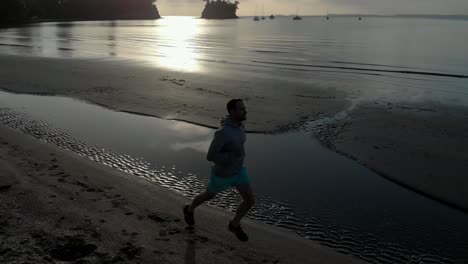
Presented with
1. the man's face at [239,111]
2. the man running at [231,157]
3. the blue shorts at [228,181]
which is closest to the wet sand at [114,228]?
the man running at [231,157]

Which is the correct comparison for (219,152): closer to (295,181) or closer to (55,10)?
(295,181)

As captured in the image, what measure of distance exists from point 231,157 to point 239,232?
1097 millimetres

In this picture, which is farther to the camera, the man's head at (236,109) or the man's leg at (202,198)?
the man's leg at (202,198)

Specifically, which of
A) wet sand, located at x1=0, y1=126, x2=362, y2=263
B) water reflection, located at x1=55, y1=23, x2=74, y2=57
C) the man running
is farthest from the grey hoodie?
water reflection, located at x1=55, y1=23, x2=74, y2=57

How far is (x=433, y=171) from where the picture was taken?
8.70 metres

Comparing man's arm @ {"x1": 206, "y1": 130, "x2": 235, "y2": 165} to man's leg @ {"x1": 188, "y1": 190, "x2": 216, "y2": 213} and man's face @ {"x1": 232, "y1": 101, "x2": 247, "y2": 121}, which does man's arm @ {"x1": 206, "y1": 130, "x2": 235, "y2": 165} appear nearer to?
man's face @ {"x1": 232, "y1": 101, "x2": 247, "y2": 121}

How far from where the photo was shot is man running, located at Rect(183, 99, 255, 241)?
4.88 meters

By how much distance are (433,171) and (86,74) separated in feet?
58.3

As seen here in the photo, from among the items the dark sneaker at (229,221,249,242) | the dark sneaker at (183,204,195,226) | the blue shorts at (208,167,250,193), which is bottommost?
the dark sneaker at (229,221,249,242)

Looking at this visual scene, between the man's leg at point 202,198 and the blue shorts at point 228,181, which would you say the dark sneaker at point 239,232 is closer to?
the man's leg at point 202,198

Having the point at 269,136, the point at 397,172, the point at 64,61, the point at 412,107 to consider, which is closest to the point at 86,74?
the point at 64,61

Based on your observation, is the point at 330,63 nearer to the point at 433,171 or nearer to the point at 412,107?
the point at 412,107

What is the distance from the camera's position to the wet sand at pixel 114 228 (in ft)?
15.6

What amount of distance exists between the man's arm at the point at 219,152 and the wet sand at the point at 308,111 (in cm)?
461
